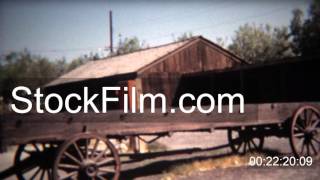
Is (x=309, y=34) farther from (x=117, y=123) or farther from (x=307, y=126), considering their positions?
(x=117, y=123)

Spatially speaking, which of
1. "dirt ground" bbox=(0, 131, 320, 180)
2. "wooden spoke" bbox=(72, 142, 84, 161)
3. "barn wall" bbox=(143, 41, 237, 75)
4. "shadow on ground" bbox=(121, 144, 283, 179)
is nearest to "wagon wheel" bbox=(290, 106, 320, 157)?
"dirt ground" bbox=(0, 131, 320, 180)

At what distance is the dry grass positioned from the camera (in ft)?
23.6

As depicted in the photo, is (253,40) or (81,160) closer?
(81,160)

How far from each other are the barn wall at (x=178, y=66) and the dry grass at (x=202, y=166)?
1260 cm

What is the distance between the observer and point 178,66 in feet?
74.9

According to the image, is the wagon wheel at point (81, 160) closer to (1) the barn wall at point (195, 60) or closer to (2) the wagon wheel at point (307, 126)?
(2) the wagon wheel at point (307, 126)

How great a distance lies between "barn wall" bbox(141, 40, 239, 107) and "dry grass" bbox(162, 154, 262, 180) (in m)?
12.6

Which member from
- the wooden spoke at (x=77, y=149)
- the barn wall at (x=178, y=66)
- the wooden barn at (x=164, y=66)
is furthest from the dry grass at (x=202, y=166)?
the barn wall at (x=178, y=66)

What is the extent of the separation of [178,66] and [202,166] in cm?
1543

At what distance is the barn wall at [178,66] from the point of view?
21.1 metres

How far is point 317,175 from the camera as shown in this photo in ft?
21.3

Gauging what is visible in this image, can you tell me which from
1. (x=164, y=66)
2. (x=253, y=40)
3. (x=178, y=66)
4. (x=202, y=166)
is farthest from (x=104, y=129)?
(x=253, y=40)

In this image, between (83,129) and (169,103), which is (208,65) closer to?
(169,103)

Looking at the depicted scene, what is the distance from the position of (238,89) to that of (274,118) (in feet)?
38.0
